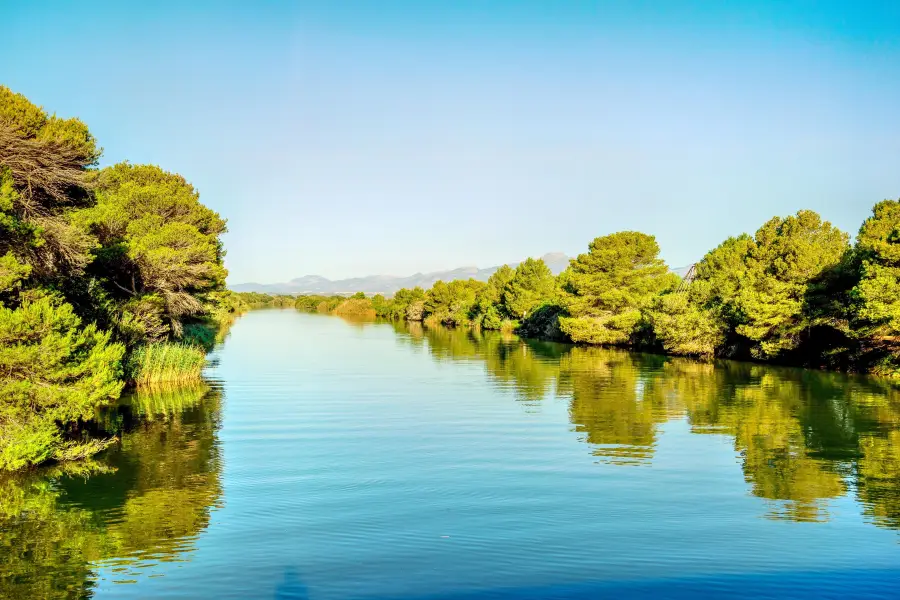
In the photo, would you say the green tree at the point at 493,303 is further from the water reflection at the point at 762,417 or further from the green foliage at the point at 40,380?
the green foliage at the point at 40,380

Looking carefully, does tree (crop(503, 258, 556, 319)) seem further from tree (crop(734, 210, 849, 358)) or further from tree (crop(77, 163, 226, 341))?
tree (crop(77, 163, 226, 341))

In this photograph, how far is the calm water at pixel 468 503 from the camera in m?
7.97

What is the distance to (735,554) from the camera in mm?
8688

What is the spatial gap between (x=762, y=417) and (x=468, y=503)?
494 inches

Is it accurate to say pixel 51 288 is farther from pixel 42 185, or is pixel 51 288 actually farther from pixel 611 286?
pixel 611 286

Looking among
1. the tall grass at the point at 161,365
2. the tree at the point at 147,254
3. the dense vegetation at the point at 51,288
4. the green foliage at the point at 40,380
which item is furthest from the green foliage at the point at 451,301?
the green foliage at the point at 40,380

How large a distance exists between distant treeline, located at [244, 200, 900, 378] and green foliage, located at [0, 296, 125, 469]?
92.3ft

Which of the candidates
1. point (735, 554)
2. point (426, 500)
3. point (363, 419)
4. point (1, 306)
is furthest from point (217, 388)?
point (735, 554)

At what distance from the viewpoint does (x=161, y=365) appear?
82.6 feet

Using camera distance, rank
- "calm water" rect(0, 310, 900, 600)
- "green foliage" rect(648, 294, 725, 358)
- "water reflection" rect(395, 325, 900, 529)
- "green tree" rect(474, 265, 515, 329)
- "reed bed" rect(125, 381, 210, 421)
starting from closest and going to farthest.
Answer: "calm water" rect(0, 310, 900, 600)
"water reflection" rect(395, 325, 900, 529)
"reed bed" rect(125, 381, 210, 421)
"green foliage" rect(648, 294, 725, 358)
"green tree" rect(474, 265, 515, 329)

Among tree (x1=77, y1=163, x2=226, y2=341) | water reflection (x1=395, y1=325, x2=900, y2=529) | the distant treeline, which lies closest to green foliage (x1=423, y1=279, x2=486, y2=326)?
the distant treeline

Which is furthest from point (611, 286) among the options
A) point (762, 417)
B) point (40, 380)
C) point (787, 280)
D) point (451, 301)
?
point (451, 301)

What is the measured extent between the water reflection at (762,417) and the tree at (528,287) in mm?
40103

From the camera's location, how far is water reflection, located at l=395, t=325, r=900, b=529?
12.0 meters
